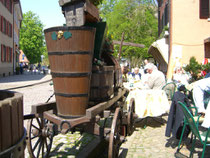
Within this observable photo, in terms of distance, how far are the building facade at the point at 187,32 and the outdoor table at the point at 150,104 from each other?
824 cm

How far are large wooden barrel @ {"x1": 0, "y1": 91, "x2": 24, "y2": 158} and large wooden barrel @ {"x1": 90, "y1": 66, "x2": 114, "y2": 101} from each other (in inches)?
71.2

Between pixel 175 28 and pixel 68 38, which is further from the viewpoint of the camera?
pixel 175 28

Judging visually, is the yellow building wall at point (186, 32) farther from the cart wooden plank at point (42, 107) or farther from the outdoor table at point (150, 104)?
the cart wooden plank at point (42, 107)

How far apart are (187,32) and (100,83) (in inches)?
497

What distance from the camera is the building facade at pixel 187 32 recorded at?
1501cm

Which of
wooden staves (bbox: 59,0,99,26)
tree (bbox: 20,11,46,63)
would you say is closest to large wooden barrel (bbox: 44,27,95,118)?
wooden staves (bbox: 59,0,99,26)

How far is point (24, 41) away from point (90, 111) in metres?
62.2

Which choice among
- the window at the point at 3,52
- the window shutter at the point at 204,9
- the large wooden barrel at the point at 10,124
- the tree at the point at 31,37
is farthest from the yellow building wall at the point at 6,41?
the tree at the point at 31,37

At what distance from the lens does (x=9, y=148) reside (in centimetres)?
197

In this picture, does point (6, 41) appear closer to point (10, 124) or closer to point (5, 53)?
point (5, 53)

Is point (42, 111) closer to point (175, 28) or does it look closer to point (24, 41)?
point (175, 28)

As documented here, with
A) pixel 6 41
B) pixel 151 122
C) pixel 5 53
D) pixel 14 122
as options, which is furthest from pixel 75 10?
pixel 6 41

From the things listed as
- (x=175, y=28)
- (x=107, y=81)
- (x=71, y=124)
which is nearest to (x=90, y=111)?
(x=71, y=124)

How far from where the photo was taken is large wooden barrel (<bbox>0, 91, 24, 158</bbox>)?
1918mm
